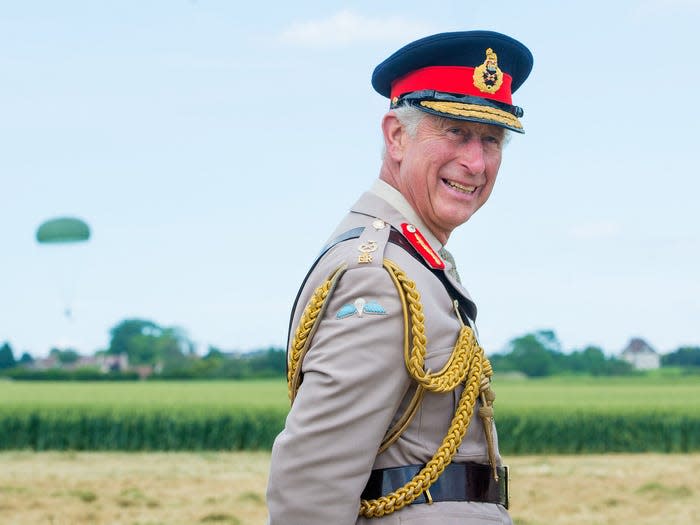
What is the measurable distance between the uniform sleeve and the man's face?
1.15ft

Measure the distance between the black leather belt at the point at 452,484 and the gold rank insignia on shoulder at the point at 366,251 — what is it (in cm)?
42

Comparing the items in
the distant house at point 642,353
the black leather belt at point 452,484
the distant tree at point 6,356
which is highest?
the distant house at point 642,353

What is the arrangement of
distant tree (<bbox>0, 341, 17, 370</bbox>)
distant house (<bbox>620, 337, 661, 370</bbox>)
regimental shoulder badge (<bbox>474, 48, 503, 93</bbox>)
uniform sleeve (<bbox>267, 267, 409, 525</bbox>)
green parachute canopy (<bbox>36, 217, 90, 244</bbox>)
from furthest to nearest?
distant house (<bbox>620, 337, 661, 370</bbox>) < distant tree (<bbox>0, 341, 17, 370</bbox>) < green parachute canopy (<bbox>36, 217, 90, 244</bbox>) < regimental shoulder badge (<bbox>474, 48, 503, 93</bbox>) < uniform sleeve (<bbox>267, 267, 409, 525</bbox>)

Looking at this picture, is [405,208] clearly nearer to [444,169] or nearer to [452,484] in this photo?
[444,169]

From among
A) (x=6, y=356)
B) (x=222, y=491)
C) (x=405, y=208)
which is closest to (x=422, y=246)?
(x=405, y=208)

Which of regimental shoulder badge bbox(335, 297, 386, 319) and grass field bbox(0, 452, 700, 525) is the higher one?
regimental shoulder badge bbox(335, 297, 386, 319)

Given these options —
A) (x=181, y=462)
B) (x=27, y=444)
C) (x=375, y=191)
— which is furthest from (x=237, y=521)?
(x=27, y=444)

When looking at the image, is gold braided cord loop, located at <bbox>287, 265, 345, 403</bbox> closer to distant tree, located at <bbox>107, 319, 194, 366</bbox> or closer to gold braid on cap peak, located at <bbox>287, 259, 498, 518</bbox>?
gold braid on cap peak, located at <bbox>287, 259, 498, 518</bbox>

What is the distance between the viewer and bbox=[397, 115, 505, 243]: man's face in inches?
90.7

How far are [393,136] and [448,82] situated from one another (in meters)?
0.17

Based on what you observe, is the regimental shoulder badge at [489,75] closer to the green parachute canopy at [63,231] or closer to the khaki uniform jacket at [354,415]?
the khaki uniform jacket at [354,415]

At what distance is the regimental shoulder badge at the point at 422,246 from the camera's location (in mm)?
2275

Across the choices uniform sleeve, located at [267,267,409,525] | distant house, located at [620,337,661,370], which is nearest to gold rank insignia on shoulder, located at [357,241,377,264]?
uniform sleeve, located at [267,267,409,525]

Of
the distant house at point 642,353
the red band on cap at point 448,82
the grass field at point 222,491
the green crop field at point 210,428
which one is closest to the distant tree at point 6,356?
the green crop field at point 210,428
